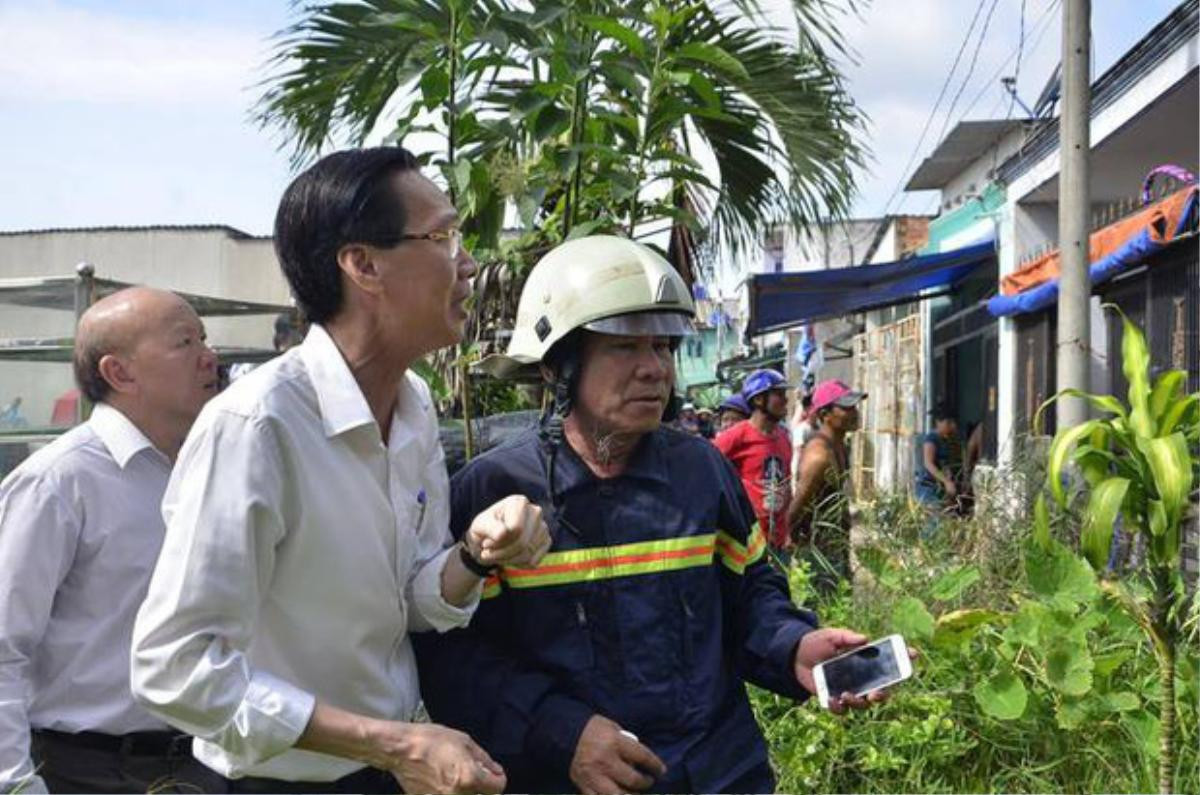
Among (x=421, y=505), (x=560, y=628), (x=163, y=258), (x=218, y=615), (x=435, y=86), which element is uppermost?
(x=163, y=258)

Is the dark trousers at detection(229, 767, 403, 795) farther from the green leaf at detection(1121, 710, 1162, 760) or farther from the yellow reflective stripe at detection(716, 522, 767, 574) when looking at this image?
the green leaf at detection(1121, 710, 1162, 760)

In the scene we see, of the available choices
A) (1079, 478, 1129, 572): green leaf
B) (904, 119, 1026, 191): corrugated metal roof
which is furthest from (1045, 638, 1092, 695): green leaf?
(904, 119, 1026, 191): corrugated metal roof

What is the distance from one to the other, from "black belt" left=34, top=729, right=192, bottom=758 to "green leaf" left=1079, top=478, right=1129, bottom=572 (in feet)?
6.11

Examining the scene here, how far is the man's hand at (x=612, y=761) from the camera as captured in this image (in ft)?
7.12

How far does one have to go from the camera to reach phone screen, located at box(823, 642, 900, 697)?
7.37 feet

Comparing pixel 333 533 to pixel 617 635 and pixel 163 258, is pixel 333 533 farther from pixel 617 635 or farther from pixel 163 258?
pixel 163 258

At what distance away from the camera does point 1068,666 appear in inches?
151

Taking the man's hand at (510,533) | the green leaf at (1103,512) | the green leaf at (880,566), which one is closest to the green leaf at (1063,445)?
the green leaf at (1103,512)

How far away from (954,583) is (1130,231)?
5.13m

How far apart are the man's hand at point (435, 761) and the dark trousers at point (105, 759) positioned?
937 mm

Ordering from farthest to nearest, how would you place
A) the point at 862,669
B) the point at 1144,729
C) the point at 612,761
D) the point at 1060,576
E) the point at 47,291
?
1. the point at 47,291
2. the point at 1060,576
3. the point at 1144,729
4. the point at 862,669
5. the point at 612,761

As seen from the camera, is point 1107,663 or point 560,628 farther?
point 1107,663

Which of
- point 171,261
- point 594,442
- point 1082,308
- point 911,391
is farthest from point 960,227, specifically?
point 594,442

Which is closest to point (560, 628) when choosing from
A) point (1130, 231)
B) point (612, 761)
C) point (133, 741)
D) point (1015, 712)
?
point (612, 761)
